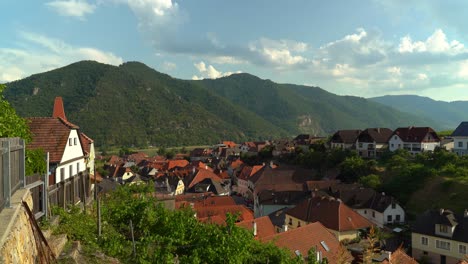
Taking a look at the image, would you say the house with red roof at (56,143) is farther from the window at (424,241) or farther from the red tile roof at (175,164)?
the red tile roof at (175,164)

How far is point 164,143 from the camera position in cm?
17500

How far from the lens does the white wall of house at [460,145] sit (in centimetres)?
5831

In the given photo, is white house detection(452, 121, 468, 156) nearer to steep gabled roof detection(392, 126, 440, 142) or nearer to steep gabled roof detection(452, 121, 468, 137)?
steep gabled roof detection(452, 121, 468, 137)

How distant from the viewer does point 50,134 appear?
47.1ft

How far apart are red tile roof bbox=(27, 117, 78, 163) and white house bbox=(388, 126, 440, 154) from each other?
62098 mm

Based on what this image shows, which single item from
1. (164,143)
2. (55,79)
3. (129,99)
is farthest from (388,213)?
(55,79)

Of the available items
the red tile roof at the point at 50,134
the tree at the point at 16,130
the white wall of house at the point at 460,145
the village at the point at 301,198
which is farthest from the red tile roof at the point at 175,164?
the tree at the point at 16,130

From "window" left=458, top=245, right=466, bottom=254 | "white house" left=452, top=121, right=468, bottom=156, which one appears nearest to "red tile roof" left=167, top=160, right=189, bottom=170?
"white house" left=452, top=121, right=468, bottom=156

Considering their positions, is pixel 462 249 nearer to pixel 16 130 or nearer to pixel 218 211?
pixel 218 211

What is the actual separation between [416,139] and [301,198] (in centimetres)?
2765

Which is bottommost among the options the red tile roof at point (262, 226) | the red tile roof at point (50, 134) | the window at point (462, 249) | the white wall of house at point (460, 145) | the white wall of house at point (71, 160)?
the window at point (462, 249)

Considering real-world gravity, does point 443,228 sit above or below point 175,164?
above

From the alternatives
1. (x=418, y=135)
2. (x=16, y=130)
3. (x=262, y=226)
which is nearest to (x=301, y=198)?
(x=262, y=226)

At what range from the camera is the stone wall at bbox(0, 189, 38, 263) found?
197 inches
